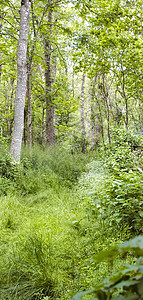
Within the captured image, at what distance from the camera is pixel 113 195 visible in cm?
293

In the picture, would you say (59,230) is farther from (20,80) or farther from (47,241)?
(20,80)

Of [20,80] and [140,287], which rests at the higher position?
[20,80]

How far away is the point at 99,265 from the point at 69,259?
14.2 inches

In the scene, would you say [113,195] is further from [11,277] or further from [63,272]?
[11,277]

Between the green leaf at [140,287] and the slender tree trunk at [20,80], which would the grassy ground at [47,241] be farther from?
the slender tree trunk at [20,80]

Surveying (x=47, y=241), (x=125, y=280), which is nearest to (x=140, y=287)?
(x=125, y=280)

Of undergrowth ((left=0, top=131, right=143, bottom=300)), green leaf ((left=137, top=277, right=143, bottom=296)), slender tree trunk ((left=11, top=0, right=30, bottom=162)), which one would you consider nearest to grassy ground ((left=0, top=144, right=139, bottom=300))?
undergrowth ((left=0, top=131, right=143, bottom=300))

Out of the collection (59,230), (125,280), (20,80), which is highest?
(20,80)

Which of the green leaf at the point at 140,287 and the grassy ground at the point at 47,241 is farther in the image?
the grassy ground at the point at 47,241

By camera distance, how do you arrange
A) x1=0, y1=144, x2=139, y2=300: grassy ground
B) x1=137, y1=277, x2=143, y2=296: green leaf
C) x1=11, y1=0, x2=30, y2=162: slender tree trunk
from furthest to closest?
1. x1=11, y1=0, x2=30, y2=162: slender tree trunk
2. x1=0, y1=144, x2=139, y2=300: grassy ground
3. x1=137, y1=277, x2=143, y2=296: green leaf

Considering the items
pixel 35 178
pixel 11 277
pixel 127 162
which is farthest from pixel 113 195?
pixel 35 178

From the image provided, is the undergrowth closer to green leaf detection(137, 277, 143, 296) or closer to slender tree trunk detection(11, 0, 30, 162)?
green leaf detection(137, 277, 143, 296)

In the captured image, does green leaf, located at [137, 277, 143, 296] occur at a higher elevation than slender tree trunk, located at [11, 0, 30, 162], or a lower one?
lower

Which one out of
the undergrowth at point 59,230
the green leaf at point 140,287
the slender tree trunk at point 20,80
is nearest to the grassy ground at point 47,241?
the undergrowth at point 59,230
